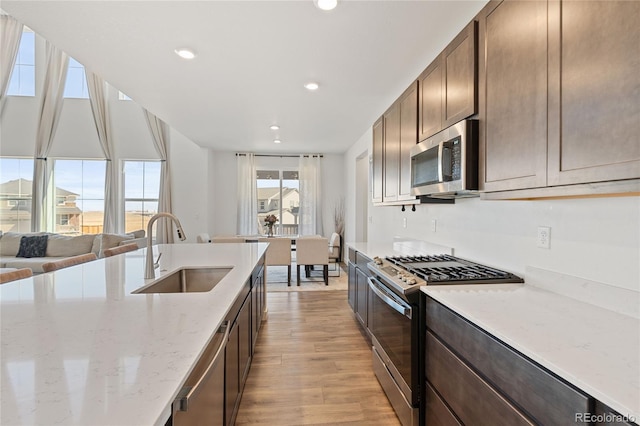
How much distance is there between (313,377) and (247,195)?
205 inches

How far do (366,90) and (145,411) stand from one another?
3289mm

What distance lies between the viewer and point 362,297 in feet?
9.23

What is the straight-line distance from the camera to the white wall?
112cm

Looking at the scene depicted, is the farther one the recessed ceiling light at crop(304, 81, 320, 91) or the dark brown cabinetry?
the recessed ceiling light at crop(304, 81, 320, 91)

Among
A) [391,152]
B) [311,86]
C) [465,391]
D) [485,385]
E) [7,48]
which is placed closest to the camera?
[485,385]

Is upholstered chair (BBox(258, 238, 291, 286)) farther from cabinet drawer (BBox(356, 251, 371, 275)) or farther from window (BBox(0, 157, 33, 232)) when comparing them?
window (BBox(0, 157, 33, 232))

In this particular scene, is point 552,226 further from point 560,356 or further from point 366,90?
point 366,90

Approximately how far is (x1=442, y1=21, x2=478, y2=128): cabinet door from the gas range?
877 mm

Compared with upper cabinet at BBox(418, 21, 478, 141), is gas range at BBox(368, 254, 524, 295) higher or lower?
lower

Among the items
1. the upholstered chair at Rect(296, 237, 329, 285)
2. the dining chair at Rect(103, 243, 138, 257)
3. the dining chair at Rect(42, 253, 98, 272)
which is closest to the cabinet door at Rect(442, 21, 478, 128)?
the dining chair at Rect(42, 253, 98, 272)

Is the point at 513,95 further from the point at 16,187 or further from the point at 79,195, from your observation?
the point at 16,187

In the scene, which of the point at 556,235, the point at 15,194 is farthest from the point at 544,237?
the point at 15,194

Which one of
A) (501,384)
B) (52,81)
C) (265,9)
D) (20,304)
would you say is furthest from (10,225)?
(501,384)

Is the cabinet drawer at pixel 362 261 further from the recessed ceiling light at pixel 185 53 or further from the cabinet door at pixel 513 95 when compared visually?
the recessed ceiling light at pixel 185 53
